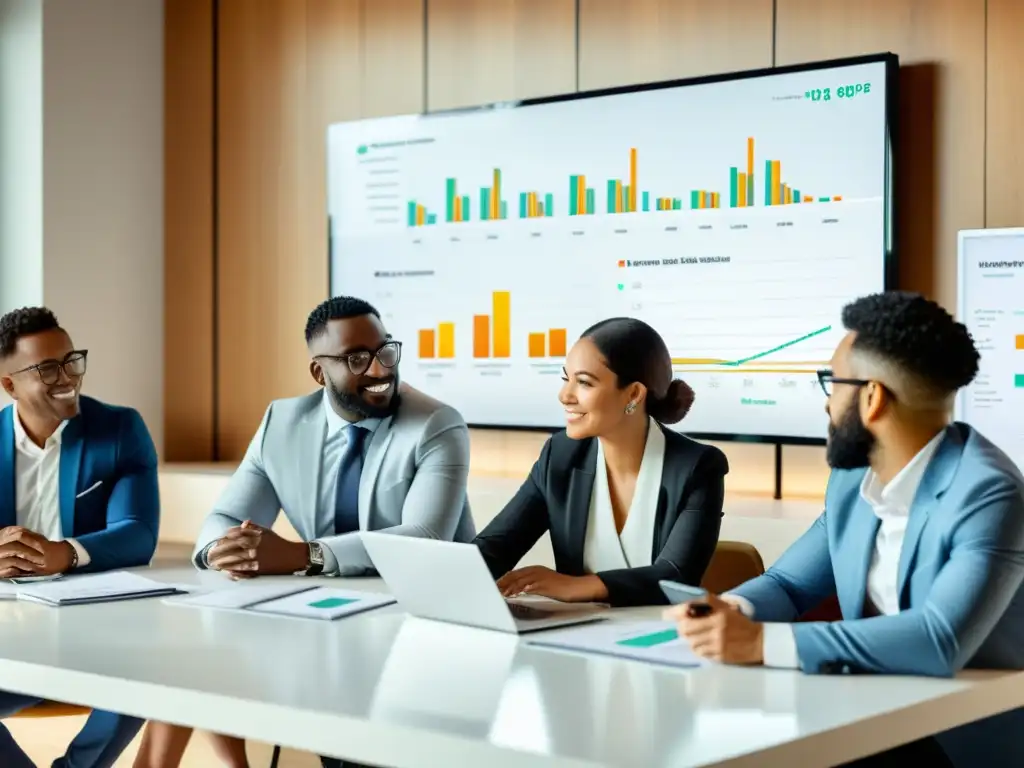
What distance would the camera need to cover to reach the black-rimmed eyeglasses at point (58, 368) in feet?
10.1

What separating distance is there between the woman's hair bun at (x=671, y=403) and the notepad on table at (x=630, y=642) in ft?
2.26

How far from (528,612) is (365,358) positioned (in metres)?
1.04

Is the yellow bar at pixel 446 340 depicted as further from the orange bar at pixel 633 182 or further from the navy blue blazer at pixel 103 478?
the navy blue blazer at pixel 103 478

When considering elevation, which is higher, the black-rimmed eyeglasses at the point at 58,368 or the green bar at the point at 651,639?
the black-rimmed eyeglasses at the point at 58,368

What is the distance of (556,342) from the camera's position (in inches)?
183

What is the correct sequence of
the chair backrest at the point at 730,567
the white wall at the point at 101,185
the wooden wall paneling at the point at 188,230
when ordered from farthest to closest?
the wooden wall paneling at the point at 188,230
the white wall at the point at 101,185
the chair backrest at the point at 730,567

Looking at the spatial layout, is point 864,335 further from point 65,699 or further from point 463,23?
point 463,23

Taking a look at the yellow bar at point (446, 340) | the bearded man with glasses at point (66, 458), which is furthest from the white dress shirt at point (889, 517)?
the yellow bar at point (446, 340)

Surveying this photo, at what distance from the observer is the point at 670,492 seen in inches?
107

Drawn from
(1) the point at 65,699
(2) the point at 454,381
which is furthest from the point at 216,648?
(2) the point at 454,381

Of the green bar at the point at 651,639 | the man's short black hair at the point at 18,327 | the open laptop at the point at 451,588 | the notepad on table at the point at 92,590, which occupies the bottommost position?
the notepad on table at the point at 92,590

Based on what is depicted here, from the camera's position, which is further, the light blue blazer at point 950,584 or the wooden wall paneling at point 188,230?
the wooden wall paneling at point 188,230

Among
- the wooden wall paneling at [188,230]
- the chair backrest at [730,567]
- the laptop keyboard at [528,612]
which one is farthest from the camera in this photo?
the wooden wall paneling at [188,230]

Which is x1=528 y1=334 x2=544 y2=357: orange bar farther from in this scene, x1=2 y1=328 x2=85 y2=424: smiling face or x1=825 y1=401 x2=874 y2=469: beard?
x1=825 y1=401 x2=874 y2=469: beard
